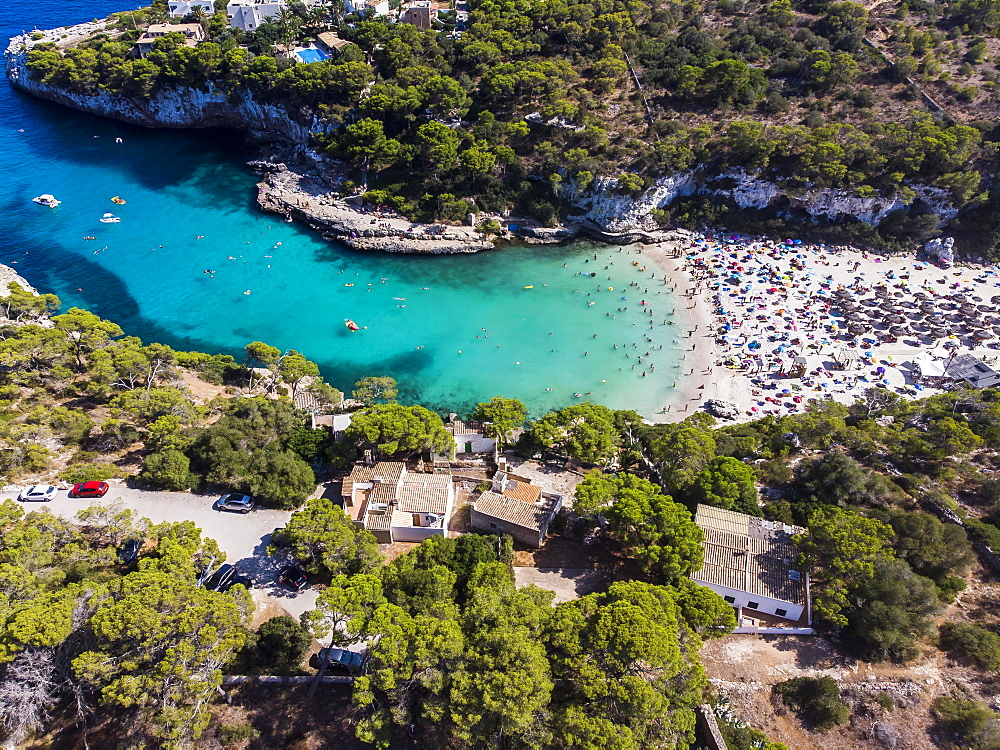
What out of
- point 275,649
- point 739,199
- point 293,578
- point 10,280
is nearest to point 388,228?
point 10,280

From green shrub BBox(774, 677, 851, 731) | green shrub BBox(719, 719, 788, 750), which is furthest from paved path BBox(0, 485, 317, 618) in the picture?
green shrub BBox(774, 677, 851, 731)

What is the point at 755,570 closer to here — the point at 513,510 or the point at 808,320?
the point at 513,510

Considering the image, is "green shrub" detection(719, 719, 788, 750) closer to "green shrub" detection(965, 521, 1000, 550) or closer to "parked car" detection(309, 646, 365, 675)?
"parked car" detection(309, 646, 365, 675)

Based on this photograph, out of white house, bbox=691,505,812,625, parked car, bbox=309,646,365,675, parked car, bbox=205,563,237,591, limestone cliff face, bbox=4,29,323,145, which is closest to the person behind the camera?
parked car, bbox=309,646,365,675

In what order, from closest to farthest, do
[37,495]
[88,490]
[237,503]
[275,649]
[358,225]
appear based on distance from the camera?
[275,649] < [37,495] < [88,490] < [237,503] < [358,225]

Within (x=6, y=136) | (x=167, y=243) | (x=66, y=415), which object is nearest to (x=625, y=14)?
(x=167, y=243)

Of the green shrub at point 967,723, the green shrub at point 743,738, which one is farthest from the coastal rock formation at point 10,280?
the green shrub at point 967,723
